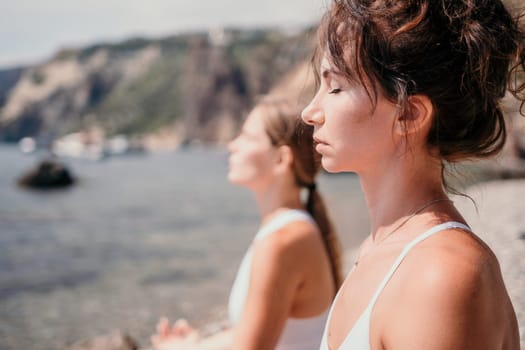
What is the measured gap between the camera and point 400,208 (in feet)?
5.28

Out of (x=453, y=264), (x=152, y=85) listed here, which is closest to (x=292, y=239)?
(x=453, y=264)

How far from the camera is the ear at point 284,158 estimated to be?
329cm

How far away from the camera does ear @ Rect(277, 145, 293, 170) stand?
3293 mm

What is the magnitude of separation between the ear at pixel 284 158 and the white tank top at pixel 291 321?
11.8 inches

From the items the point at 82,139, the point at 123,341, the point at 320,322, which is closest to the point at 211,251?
the point at 123,341

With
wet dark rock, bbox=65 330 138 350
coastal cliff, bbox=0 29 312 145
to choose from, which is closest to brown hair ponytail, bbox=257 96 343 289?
wet dark rock, bbox=65 330 138 350

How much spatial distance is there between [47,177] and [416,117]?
42993 millimetres

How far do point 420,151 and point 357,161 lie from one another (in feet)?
0.52

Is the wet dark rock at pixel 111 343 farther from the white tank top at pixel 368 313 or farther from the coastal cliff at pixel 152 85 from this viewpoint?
the coastal cliff at pixel 152 85

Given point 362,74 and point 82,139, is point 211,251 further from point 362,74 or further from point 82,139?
point 82,139

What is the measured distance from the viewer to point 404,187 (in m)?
1.61

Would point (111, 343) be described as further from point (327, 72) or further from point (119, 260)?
point (119, 260)

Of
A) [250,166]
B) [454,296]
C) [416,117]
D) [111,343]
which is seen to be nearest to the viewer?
[454,296]

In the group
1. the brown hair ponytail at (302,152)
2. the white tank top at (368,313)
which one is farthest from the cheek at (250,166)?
the white tank top at (368,313)
